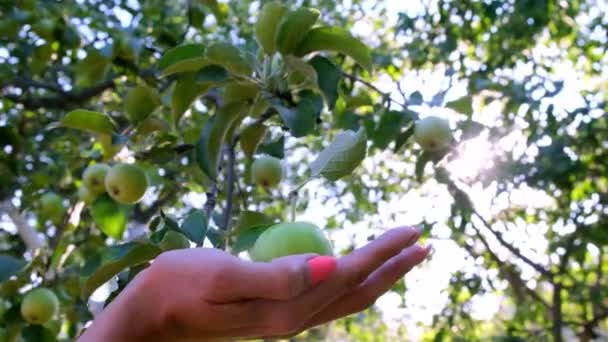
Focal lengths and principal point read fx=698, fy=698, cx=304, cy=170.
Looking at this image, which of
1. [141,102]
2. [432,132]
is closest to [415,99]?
[432,132]

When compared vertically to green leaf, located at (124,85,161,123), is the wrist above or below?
below

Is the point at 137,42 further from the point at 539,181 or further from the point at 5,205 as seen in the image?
the point at 539,181

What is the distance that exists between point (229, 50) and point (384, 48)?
112 inches

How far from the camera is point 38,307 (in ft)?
5.22

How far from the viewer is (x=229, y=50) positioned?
3.71ft

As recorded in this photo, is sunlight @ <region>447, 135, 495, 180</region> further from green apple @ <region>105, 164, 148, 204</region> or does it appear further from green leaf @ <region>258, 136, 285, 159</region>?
green apple @ <region>105, 164, 148, 204</region>

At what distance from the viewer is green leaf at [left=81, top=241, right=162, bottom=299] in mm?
956

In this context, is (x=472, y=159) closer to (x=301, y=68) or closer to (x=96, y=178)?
(x=301, y=68)

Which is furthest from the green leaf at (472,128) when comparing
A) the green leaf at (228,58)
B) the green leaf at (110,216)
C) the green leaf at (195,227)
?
the green leaf at (110,216)

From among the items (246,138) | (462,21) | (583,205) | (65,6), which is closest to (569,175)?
(583,205)

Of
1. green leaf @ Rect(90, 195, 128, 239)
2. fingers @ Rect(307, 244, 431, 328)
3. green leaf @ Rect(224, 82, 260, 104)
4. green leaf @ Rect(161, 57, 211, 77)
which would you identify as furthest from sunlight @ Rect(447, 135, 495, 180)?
fingers @ Rect(307, 244, 431, 328)

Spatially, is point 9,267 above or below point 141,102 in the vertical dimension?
below

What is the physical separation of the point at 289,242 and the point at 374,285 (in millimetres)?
153

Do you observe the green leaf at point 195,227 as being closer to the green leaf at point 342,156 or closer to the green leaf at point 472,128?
the green leaf at point 342,156
